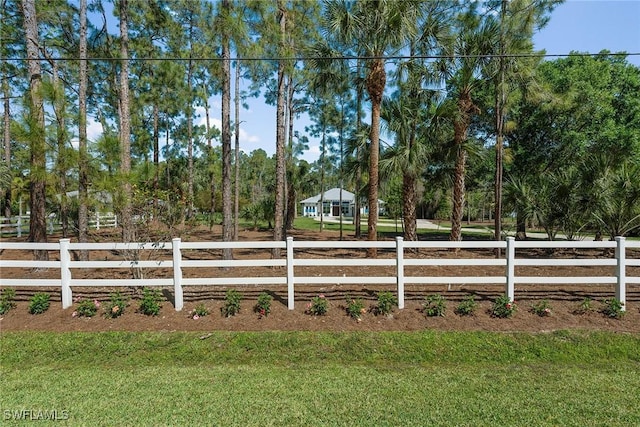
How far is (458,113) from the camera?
11539 mm

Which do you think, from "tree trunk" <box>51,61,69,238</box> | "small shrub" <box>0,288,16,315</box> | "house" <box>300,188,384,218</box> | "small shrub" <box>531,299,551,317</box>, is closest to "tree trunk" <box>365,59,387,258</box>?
"small shrub" <box>531,299,551,317</box>

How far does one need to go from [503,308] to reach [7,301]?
8449mm

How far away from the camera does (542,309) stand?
5.46m

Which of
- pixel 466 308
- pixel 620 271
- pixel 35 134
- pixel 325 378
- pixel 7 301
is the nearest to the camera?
pixel 325 378

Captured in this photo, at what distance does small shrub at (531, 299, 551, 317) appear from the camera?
215 inches

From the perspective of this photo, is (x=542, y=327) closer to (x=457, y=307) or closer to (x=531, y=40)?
(x=457, y=307)

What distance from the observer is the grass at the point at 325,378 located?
317cm

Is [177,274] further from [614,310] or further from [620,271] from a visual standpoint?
A: [620,271]

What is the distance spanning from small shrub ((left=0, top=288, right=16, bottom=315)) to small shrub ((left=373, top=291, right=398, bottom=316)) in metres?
6.33

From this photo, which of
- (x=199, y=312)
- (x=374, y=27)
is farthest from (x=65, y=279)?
(x=374, y=27)

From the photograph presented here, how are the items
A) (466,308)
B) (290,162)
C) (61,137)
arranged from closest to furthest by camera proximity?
(466,308) < (61,137) < (290,162)

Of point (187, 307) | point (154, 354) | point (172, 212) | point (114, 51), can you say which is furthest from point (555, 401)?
point (114, 51)

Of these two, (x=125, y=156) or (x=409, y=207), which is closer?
(x=125, y=156)

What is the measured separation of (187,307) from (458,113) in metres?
10.4
